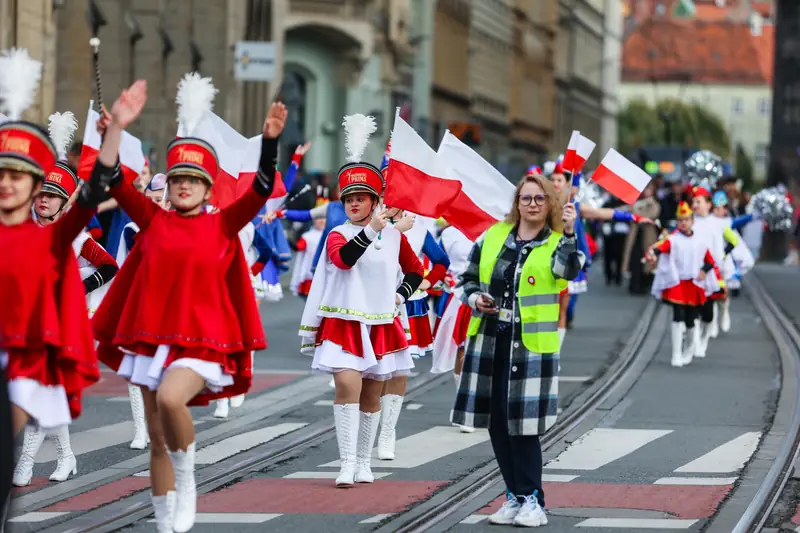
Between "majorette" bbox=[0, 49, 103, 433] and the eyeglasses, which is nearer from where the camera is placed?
"majorette" bbox=[0, 49, 103, 433]

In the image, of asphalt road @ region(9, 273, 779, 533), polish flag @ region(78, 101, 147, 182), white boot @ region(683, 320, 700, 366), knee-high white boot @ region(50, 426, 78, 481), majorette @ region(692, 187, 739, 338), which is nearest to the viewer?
polish flag @ region(78, 101, 147, 182)

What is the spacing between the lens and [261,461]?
11.2 m

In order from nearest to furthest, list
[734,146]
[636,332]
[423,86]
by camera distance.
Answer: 1. [636,332]
2. [423,86]
3. [734,146]

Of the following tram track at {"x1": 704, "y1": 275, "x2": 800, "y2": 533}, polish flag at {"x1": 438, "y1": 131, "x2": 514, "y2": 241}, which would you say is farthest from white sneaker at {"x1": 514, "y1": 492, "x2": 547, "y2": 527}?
polish flag at {"x1": 438, "y1": 131, "x2": 514, "y2": 241}

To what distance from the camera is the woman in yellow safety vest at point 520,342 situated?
903cm

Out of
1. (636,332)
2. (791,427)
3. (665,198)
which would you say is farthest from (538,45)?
(791,427)

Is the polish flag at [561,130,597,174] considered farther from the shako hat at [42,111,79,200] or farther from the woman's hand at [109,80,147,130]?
the woman's hand at [109,80,147,130]

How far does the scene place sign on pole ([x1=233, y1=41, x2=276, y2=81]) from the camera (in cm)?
3184

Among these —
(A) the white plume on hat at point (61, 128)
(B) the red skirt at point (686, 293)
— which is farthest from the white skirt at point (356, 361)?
(B) the red skirt at point (686, 293)

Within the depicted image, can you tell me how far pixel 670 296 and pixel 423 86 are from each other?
49.1m

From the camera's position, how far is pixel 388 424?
1147 centimetres

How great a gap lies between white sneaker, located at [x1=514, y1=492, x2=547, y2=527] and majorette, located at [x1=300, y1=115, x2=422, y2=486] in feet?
4.67

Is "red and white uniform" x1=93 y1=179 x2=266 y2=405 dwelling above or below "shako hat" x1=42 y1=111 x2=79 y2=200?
below

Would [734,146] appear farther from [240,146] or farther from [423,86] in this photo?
[240,146]
